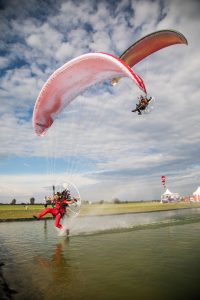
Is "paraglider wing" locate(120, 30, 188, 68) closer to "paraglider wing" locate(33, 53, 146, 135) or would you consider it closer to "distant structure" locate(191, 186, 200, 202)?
"paraglider wing" locate(33, 53, 146, 135)

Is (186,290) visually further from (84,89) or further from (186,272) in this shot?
(84,89)

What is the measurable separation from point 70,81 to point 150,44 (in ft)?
16.5

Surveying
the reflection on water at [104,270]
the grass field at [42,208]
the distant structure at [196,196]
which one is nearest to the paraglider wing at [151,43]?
the reflection on water at [104,270]

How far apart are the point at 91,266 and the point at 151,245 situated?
5.26 m

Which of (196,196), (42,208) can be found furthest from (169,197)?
(42,208)

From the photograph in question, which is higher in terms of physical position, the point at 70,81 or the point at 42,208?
the point at 70,81

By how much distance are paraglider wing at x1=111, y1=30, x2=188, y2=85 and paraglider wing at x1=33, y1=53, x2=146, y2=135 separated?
2008mm

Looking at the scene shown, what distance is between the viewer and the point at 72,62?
13.5 meters

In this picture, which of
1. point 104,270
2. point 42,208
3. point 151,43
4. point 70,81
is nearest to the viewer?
point 104,270

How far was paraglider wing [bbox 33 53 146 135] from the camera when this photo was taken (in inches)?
509

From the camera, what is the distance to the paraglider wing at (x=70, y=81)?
42.4 ft

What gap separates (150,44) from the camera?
15.5m

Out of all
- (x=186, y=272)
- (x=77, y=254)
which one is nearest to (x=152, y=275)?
(x=186, y=272)

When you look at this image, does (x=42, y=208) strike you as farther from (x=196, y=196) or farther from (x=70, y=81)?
(x=196, y=196)
